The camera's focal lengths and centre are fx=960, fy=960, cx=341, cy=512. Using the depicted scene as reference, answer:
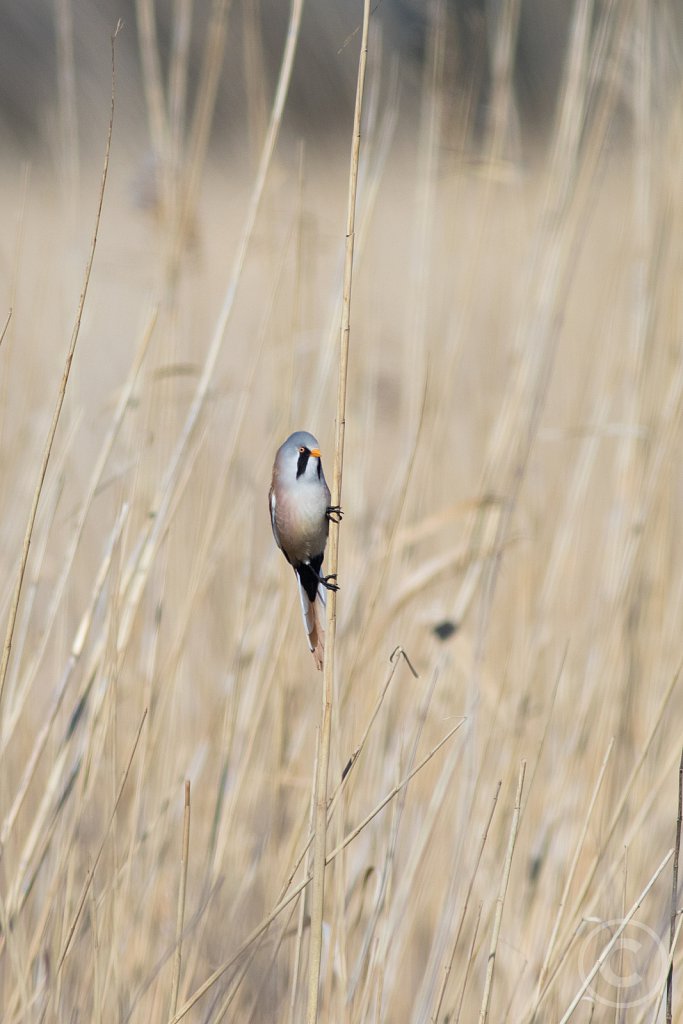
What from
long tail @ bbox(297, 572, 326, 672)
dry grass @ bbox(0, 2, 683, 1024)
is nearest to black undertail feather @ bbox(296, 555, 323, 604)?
long tail @ bbox(297, 572, 326, 672)

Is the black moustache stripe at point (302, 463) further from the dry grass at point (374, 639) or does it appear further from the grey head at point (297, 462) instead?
the dry grass at point (374, 639)

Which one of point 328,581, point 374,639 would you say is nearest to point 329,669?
point 328,581

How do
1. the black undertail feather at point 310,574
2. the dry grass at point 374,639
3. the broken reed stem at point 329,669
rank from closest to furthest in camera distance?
the broken reed stem at point 329,669 → the black undertail feather at point 310,574 → the dry grass at point 374,639

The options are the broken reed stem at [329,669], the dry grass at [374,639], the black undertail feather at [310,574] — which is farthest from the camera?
the dry grass at [374,639]

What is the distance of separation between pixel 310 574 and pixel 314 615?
0.04 meters

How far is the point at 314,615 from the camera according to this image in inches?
29.8

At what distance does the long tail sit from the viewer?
738mm

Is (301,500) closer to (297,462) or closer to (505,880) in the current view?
(297,462)

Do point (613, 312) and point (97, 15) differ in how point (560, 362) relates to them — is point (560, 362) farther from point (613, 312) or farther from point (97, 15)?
point (97, 15)

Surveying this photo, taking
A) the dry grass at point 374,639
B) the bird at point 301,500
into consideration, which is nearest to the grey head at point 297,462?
the bird at point 301,500

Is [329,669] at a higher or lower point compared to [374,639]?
higher

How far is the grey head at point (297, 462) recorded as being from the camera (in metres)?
0.66

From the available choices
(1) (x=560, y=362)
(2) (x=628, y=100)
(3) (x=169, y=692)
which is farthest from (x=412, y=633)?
(1) (x=560, y=362)

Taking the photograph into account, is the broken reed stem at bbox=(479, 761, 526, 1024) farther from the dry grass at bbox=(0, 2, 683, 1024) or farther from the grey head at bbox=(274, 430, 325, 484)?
the grey head at bbox=(274, 430, 325, 484)
